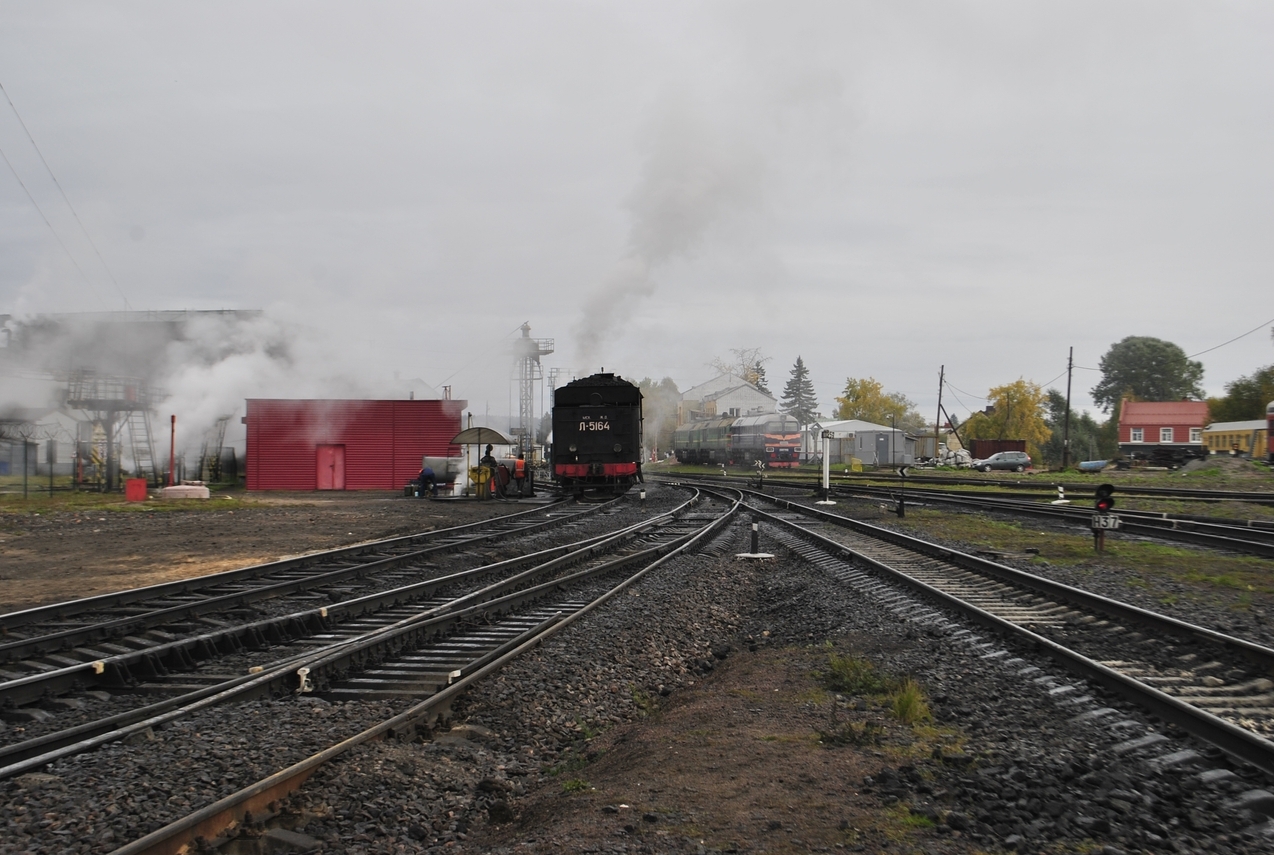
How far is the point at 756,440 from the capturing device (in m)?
53.4

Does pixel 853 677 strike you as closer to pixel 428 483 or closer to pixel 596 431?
pixel 596 431

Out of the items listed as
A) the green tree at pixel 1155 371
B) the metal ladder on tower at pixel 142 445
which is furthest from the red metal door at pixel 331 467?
the green tree at pixel 1155 371

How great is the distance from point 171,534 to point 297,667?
13.2 m

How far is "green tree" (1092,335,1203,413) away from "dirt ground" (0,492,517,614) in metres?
110

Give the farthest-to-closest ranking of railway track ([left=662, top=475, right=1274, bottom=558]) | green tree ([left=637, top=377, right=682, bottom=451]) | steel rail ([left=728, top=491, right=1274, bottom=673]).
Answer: green tree ([left=637, top=377, right=682, bottom=451]), railway track ([left=662, top=475, right=1274, bottom=558]), steel rail ([left=728, top=491, right=1274, bottom=673])

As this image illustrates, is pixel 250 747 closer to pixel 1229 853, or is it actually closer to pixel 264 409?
pixel 1229 853

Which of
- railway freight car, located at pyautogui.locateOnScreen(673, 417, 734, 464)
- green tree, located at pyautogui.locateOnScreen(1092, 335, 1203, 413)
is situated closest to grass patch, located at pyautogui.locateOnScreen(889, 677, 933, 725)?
railway freight car, located at pyautogui.locateOnScreen(673, 417, 734, 464)

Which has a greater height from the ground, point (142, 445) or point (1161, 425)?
point (1161, 425)

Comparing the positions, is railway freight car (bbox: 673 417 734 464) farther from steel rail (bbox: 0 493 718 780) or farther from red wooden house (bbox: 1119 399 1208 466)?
steel rail (bbox: 0 493 718 780)

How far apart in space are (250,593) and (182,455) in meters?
27.1

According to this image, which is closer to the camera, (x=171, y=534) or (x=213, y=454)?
(x=171, y=534)

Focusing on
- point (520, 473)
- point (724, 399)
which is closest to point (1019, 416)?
point (724, 399)

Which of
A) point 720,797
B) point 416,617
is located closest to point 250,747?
point 720,797

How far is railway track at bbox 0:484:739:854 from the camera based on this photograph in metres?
4.35
